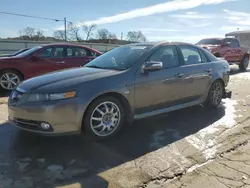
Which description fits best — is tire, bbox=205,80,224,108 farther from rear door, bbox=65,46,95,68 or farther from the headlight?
rear door, bbox=65,46,95,68

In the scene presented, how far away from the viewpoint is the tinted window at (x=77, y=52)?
9.42 meters

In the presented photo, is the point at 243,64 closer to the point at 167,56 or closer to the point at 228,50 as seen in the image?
the point at 228,50

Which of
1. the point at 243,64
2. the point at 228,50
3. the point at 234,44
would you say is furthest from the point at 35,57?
the point at 243,64

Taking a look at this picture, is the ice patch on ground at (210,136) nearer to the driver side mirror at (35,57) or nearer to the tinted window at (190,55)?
the tinted window at (190,55)

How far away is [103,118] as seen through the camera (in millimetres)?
4352

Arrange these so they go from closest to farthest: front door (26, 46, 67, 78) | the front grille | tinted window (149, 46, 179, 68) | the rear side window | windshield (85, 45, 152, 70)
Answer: the front grille → windshield (85, 45, 152, 70) → tinted window (149, 46, 179, 68) → front door (26, 46, 67, 78) → the rear side window

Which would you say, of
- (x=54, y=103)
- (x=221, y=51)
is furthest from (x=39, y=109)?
(x=221, y=51)

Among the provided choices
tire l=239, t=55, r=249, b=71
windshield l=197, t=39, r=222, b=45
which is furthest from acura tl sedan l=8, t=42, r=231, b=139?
tire l=239, t=55, r=249, b=71

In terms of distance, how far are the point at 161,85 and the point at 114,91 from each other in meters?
1.01

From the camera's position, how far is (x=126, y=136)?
4645mm

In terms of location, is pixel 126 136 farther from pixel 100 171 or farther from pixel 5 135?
pixel 5 135

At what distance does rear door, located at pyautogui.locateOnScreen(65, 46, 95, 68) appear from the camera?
927 cm

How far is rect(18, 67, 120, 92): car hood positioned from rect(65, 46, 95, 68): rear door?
15.0 ft

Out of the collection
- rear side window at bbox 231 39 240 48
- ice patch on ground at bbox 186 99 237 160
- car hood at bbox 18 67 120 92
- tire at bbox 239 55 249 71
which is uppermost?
rear side window at bbox 231 39 240 48
